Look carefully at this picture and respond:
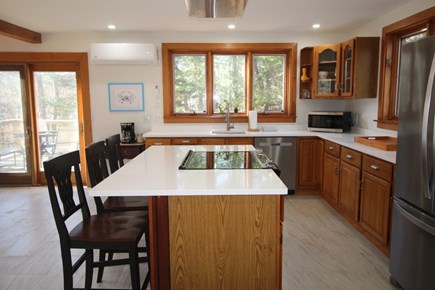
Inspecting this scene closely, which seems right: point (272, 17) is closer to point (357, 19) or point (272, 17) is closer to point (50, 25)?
point (357, 19)

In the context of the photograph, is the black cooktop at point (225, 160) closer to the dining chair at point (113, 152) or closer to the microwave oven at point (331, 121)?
the dining chair at point (113, 152)

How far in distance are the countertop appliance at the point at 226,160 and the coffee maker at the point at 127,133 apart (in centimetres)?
218

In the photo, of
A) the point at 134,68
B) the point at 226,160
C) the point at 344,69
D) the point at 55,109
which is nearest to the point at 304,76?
the point at 344,69

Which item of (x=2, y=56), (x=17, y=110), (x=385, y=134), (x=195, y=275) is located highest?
(x=2, y=56)

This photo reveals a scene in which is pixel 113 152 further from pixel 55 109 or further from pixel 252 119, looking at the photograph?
pixel 55 109

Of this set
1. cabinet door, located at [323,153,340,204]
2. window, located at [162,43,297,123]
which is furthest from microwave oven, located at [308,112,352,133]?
cabinet door, located at [323,153,340,204]

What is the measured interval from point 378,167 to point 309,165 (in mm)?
1693

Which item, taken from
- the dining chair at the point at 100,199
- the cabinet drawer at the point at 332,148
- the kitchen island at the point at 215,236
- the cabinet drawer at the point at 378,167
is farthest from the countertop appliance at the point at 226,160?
the cabinet drawer at the point at 332,148

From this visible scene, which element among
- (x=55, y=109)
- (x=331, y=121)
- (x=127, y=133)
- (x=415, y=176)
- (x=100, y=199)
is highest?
(x=55, y=109)

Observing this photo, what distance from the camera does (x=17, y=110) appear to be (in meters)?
5.06

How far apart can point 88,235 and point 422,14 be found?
362cm

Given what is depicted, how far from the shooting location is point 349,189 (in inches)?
135

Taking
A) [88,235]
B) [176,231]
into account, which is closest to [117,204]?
[88,235]

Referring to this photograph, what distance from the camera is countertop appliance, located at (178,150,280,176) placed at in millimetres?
2178
